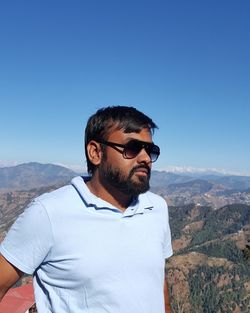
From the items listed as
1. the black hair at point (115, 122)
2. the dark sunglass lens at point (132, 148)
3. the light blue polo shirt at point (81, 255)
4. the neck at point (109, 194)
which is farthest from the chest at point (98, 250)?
the black hair at point (115, 122)

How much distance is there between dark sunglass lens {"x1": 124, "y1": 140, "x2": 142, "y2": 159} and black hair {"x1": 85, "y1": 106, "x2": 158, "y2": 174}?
143mm

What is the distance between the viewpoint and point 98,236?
3.60 m

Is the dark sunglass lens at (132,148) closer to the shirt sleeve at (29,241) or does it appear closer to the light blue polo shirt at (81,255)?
the light blue polo shirt at (81,255)

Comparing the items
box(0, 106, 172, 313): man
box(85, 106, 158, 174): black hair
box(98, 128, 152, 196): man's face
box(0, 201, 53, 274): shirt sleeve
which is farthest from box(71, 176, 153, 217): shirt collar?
box(0, 201, 53, 274): shirt sleeve

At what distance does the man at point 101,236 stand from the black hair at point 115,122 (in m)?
0.01

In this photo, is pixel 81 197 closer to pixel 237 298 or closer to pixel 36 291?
pixel 36 291

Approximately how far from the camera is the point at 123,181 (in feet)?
12.9

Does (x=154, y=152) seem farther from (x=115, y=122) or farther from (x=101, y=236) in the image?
(x=101, y=236)

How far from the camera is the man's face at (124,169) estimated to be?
394cm

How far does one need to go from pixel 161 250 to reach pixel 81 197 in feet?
3.54

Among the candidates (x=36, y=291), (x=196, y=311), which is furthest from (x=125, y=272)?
(x=196, y=311)

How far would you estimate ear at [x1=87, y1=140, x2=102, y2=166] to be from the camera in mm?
4105

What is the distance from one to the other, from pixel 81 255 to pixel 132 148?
4.05ft

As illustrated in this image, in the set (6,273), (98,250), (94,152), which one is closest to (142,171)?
(94,152)
